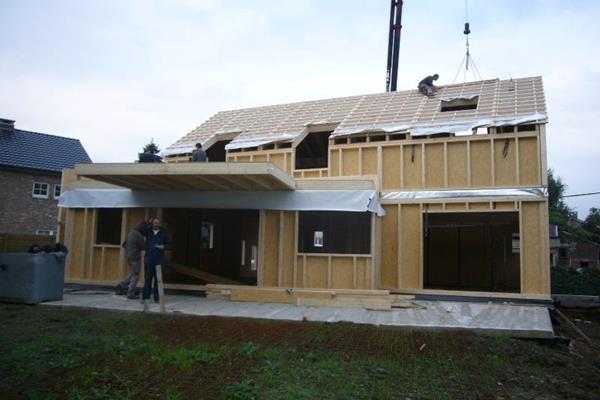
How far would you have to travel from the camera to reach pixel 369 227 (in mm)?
11742

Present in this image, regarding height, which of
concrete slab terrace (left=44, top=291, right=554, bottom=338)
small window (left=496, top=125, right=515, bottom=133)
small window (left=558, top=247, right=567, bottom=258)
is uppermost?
small window (left=496, top=125, right=515, bottom=133)

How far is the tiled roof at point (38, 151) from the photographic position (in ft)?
87.6

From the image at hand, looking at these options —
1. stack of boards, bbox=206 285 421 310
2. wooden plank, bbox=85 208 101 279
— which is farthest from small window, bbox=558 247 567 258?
wooden plank, bbox=85 208 101 279

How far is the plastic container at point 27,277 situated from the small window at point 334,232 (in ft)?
18.1

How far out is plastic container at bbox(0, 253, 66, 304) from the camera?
9828 mm

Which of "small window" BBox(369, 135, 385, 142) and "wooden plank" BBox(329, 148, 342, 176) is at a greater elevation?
"small window" BBox(369, 135, 385, 142)

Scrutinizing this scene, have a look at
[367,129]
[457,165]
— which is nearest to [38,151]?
[367,129]

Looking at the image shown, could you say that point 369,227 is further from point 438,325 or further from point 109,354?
point 109,354

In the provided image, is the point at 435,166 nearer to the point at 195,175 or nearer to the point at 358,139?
the point at 358,139

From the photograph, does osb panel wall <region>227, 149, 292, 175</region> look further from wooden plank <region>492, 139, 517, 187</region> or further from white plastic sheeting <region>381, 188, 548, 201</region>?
wooden plank <region>492, 139, 517, 187</region>

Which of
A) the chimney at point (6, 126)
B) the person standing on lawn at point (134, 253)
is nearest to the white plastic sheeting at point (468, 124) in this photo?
the person standing on lawn at point (134, 253)

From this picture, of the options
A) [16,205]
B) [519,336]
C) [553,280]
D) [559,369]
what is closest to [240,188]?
[519,336]

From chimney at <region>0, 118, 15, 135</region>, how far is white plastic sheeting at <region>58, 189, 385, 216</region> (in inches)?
742

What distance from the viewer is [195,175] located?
10062mm
